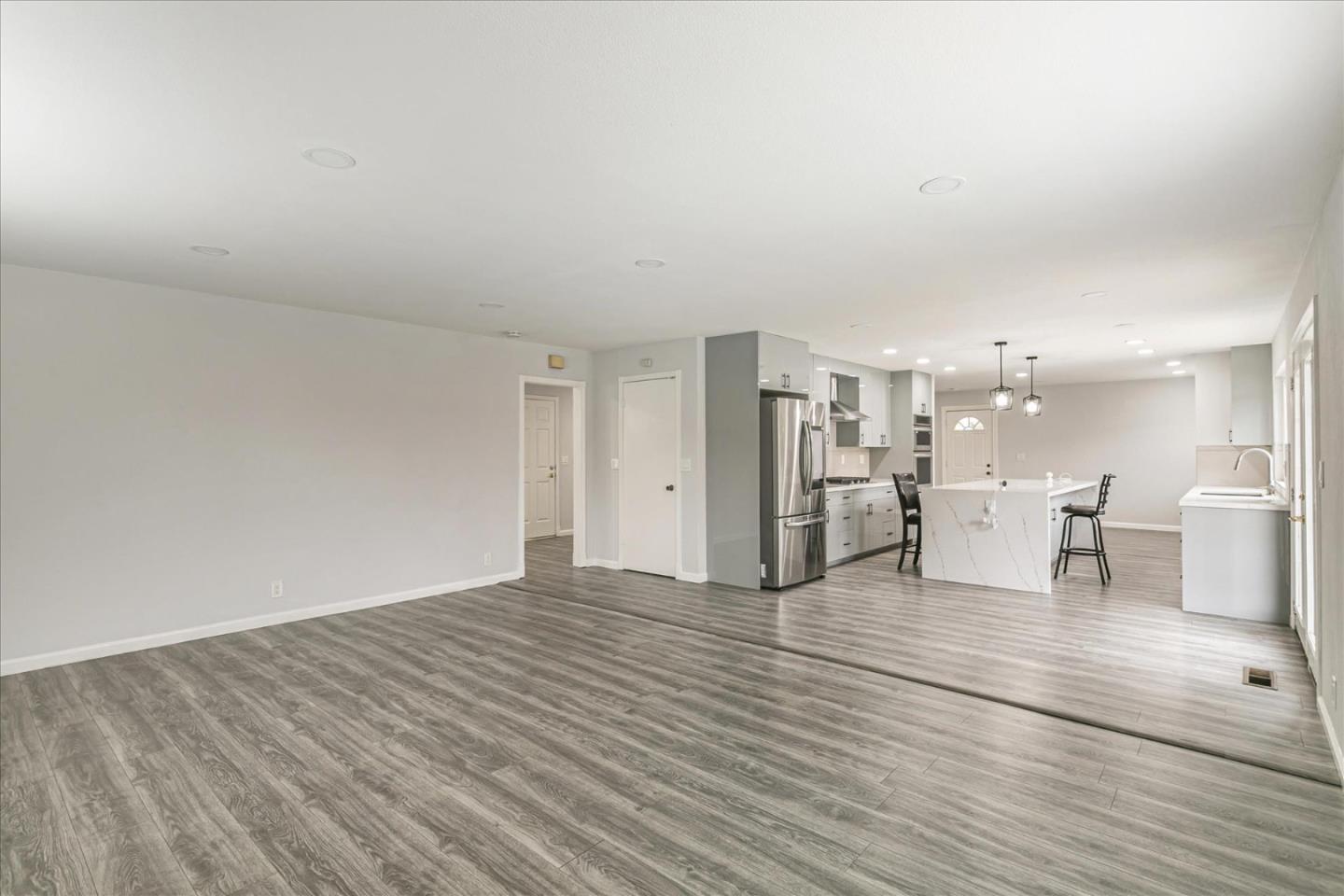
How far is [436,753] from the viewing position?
285 centimetres

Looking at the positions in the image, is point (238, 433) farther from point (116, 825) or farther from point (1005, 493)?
point (1005, 493)

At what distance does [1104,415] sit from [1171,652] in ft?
25.6

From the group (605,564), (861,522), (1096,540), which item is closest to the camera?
(1096,540)

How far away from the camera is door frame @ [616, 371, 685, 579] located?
6680mm

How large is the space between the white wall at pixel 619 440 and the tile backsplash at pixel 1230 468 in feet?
19.0

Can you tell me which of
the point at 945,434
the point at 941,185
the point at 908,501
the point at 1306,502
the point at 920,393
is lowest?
the point at 908,501

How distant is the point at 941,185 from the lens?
277 cm

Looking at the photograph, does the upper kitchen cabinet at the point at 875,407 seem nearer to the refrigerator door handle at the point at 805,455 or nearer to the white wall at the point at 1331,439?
the refrigerator door handle at the point at 805,455

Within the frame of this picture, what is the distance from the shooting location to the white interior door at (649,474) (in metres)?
6.77

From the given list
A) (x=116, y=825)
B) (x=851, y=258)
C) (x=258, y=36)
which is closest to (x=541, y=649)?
(x=116, y=825)

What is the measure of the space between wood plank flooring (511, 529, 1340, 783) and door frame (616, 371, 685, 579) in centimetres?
33

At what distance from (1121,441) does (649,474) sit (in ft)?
27.9

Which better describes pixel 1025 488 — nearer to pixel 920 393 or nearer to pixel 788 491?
pixel 788 491

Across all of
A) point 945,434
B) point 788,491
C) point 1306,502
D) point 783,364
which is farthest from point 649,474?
point 945,434
